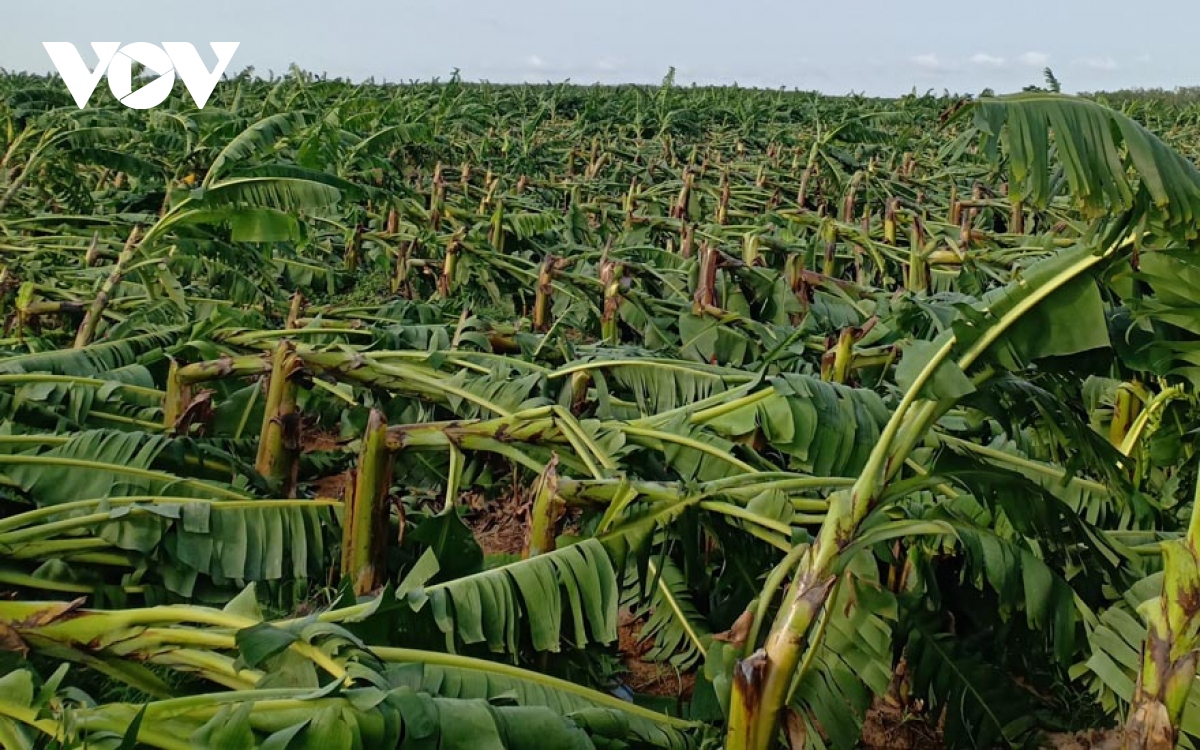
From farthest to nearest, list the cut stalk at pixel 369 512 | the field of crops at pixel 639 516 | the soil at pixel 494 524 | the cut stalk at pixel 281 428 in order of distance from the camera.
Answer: the soil at pixel 494 524 < the cut stalk at pixel 281 428 < the cut stalk at pixel 369 512 < the field of crops at pixel 639 516

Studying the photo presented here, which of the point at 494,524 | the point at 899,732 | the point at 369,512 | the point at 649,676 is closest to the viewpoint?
the point at 369,512

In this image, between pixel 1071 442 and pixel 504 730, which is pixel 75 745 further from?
pixel 1071 442

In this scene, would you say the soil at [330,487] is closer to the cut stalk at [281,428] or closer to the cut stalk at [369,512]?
the cut stalk at [281,428]

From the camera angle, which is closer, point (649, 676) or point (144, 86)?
point (649, 676)

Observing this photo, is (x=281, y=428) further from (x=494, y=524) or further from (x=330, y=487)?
(x=494, y=524)

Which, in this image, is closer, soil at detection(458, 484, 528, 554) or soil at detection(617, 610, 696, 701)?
soil at detection(617, 610, 696, 701)

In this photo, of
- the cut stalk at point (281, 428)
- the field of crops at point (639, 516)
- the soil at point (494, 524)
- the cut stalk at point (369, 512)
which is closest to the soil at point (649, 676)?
the field of crops at point (639, 516)

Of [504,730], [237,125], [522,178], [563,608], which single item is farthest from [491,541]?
[522,178]

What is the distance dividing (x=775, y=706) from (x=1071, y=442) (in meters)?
1.06

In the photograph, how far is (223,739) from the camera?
1.53 metres

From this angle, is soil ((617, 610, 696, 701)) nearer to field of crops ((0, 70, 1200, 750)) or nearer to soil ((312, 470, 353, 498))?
field of crops ((0, 70, 1200, 750))

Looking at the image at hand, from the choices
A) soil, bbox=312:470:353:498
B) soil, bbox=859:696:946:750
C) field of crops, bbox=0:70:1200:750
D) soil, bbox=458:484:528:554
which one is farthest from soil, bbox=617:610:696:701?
soil, bbox=312:470:353:498

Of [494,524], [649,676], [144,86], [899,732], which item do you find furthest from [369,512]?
[144,86]

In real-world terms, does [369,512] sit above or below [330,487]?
above
